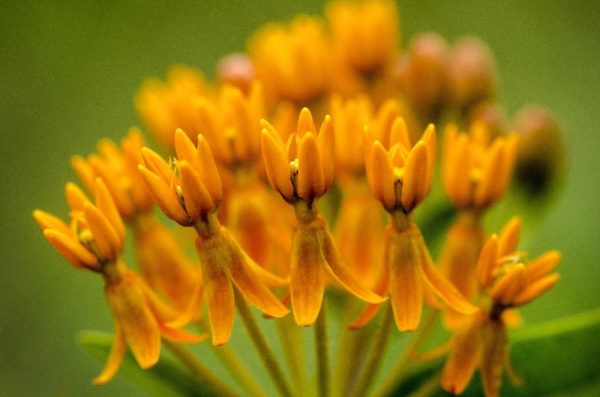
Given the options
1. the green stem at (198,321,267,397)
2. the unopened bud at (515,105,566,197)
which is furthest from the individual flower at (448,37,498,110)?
the green stem at (198,321,267,397)

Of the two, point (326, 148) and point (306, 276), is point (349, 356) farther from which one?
point (326, 148)

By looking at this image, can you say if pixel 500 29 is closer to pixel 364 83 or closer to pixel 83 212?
pixel 364 83

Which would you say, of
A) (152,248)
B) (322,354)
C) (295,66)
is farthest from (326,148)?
(295,66)

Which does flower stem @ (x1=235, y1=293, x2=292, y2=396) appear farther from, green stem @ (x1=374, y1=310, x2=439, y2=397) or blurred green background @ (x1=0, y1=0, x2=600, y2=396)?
blurred green background @ (x1=0, y1=0, x2=600, y2=396)

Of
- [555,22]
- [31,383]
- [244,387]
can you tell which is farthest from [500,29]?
[244,387]

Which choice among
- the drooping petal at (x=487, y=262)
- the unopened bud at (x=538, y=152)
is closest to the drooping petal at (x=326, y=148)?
the drooping petal at (x=487, y=262)
